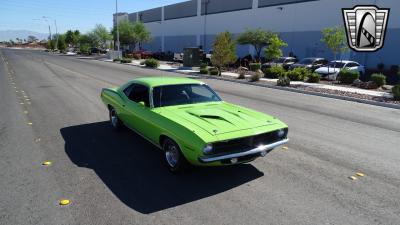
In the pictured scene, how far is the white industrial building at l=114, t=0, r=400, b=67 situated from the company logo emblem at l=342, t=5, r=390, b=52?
184 centimetres

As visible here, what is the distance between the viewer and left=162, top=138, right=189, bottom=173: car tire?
16.7ft

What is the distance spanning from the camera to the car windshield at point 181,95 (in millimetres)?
6098

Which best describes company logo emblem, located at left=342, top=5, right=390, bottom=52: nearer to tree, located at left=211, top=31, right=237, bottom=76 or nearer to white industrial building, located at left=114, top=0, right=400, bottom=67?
white industrial building, located at left=114, top=0, right=400, bottom=67

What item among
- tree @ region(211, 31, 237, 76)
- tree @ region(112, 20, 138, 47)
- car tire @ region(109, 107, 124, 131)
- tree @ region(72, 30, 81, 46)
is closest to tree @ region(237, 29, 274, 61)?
tree @ region(211, 31, 237, 76)

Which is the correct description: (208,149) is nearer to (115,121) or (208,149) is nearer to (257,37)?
(115,121)

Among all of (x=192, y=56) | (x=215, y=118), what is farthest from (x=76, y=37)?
(x=215, y=118)

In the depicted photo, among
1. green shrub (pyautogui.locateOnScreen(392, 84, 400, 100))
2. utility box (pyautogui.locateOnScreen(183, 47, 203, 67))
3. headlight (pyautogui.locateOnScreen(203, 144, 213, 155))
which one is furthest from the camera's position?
utility box (pyautogui.locateOnScreen(183, 47, 203, 67))

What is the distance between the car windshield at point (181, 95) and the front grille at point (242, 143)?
1682 mm

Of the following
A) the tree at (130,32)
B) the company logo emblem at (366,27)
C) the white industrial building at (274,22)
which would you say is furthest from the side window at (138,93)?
the tree at (130,32)

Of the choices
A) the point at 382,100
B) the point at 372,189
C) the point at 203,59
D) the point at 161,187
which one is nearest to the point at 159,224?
the point at 161,187

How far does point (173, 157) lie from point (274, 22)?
1631 inches

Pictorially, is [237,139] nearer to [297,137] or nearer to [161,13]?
[297,137]

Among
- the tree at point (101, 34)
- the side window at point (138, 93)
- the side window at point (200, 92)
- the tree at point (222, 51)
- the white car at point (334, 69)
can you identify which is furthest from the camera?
the tree at point (101, 34)

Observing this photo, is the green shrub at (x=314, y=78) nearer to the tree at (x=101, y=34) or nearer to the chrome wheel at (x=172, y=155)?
the chrome wheel at (x=172, y=155)
